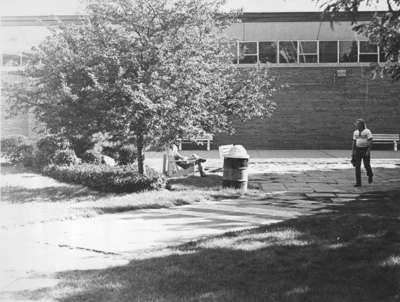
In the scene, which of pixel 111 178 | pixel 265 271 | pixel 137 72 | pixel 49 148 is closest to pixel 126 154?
pixel 49 148

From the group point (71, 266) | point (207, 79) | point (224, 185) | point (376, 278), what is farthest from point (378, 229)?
point (207, 79)

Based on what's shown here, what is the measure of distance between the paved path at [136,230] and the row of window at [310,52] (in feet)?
47.5

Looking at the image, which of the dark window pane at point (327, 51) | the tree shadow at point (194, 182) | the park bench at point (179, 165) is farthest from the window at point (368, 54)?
the park bench at point (179, 165)

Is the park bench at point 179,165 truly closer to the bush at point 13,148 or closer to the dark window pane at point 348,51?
the bush at point 13,148

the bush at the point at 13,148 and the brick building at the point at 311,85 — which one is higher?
the brick building at the point at 311,85

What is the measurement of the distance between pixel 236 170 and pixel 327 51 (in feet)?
55.0

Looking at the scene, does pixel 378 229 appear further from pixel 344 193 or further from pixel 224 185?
pixel 224 185

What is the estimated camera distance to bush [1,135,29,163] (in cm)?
1969

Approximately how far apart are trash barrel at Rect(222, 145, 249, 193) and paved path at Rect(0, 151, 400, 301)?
655 millimetres

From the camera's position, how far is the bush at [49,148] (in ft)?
56.7

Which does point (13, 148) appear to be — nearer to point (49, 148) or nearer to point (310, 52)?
point (49, 148)

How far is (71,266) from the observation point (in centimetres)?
619

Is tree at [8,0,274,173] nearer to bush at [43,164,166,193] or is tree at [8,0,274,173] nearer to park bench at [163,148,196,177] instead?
bush at [43,164,166,193]

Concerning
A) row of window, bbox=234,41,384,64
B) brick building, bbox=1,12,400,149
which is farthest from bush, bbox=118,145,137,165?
row of window, bbox=234,41,384,64
